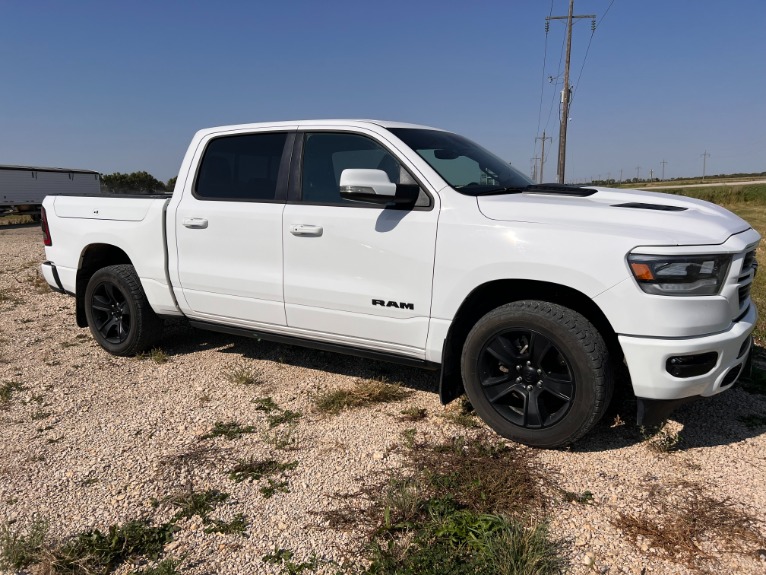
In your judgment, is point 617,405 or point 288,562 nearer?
point 288,562

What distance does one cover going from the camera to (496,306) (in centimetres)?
367

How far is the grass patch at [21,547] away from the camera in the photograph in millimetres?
2434

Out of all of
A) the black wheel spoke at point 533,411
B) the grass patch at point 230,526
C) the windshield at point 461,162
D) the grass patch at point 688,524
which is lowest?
the grass patch at point 230,526

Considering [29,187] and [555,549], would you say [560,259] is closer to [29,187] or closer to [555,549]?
[555,549]

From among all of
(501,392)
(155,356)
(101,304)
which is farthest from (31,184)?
(501,392)

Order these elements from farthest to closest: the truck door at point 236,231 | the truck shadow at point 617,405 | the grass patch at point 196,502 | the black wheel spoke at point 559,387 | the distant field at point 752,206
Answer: the distant field at point 752,206
the truck door at point 236,231
the truck shadow at point 617,405
the black wheel spoke at point 559,387
the grass patch at point 196,502

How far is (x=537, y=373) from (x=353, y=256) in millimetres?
1376

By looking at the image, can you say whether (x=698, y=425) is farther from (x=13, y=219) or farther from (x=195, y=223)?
(x=13, y=219)

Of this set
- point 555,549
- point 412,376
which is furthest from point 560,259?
point 412,376

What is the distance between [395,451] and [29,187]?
29.6 metres

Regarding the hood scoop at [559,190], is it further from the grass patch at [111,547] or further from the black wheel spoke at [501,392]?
the grass patch at [111,547]

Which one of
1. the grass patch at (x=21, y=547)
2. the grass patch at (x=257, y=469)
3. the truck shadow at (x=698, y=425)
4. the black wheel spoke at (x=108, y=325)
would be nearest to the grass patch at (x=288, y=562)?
the grass patch at (x=257, y=469)

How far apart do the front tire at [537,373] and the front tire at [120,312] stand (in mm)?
3044

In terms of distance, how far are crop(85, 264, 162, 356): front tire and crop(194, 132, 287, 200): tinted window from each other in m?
1.14
